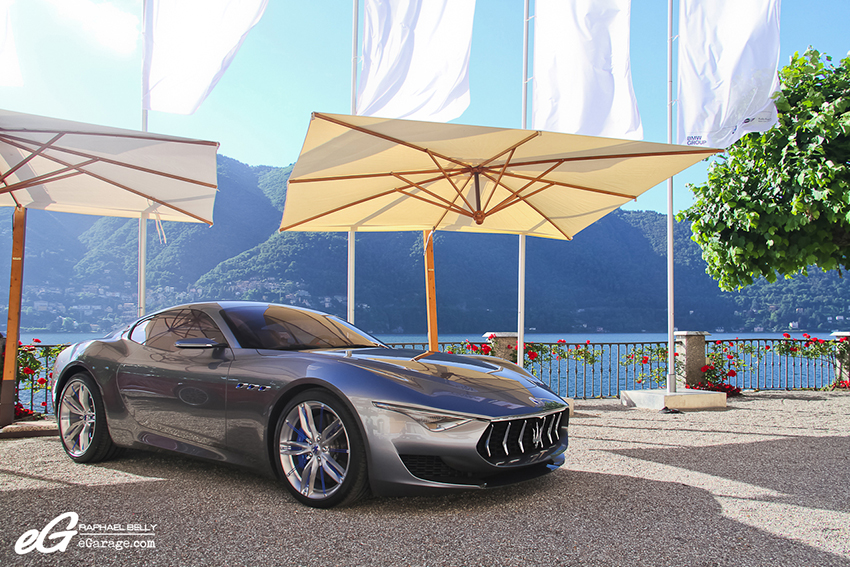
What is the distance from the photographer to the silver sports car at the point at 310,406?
2826mm

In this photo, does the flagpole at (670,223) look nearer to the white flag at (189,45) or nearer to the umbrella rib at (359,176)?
the umbrella rib at (359,176)

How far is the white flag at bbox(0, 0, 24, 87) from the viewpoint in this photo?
18.1 ft

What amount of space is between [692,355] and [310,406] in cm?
899

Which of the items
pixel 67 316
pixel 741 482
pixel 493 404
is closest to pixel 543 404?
pixel 493 404

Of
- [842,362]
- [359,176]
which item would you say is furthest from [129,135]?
[842,362]

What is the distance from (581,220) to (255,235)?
39.9 metres

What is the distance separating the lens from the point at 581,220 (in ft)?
21.8

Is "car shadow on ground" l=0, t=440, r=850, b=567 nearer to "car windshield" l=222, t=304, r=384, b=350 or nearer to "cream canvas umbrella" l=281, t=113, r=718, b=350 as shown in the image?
"car windshield" l=222, t=304, r=384, b=350

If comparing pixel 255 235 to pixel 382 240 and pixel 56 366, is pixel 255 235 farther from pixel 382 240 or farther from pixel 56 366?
pixel 56 366

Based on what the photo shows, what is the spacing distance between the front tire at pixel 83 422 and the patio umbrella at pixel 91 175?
1785 mm

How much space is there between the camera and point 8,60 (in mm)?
5586

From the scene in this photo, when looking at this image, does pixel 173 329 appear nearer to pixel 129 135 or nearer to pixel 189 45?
pixel 129 135

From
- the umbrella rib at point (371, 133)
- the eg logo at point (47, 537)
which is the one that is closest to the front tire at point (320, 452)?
the eg logo at point (47, 537)

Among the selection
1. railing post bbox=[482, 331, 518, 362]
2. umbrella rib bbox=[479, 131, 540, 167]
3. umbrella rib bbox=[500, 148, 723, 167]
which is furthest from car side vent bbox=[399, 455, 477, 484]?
railing post bbox=[482, 331, 518, 362]
